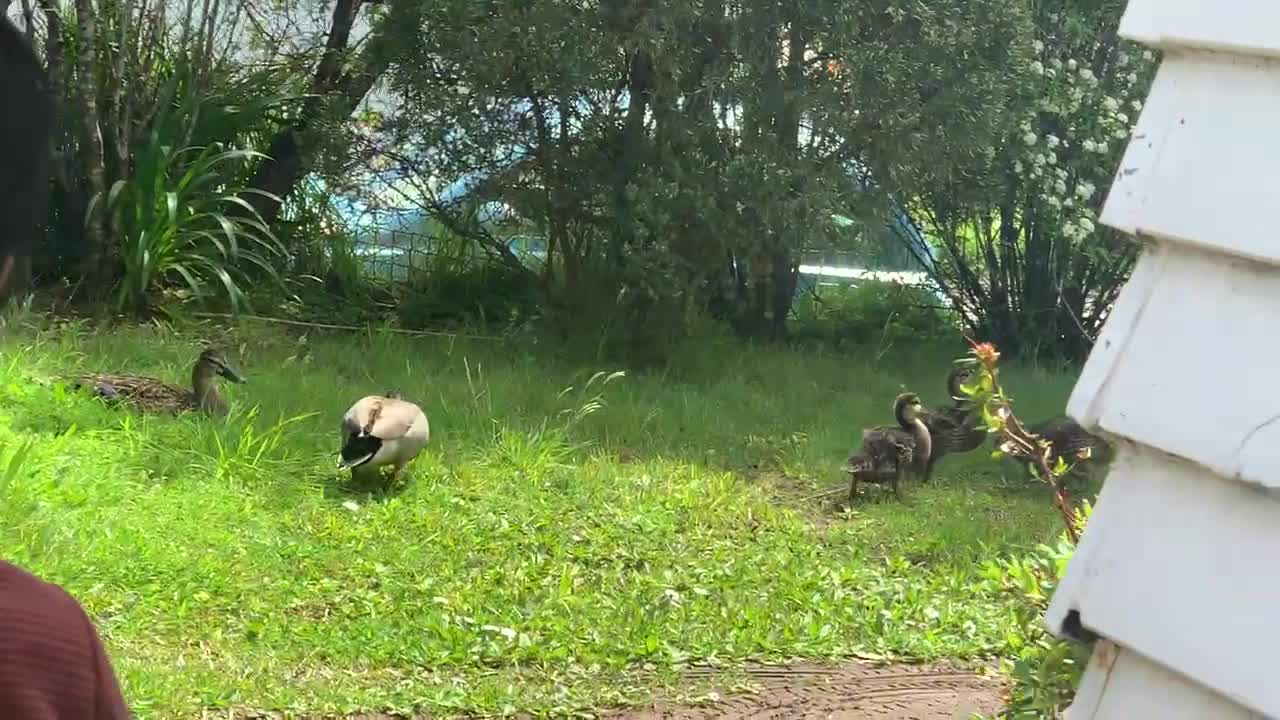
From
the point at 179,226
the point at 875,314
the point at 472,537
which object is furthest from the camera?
the point at 875,314

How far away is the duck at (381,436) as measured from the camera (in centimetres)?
551

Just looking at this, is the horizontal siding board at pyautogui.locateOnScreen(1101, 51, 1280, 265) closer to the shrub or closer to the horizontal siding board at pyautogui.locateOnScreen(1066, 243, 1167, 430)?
the horizontal siding board at pyautogui.locateOnScreen(1066, 243, 1167, 430)

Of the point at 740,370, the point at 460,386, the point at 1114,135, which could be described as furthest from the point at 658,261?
the point at 1114,135

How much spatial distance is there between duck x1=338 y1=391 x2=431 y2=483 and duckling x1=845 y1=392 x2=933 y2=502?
1905 mm

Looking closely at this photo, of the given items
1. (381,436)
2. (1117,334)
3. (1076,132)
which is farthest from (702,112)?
(1117,334)

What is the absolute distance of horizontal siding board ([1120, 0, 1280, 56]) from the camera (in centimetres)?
156

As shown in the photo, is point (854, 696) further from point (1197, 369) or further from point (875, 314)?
point (875, 314)

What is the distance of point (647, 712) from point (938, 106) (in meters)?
4.77

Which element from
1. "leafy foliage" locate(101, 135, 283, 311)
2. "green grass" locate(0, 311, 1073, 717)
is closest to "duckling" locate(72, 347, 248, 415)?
"green grass" locate(0, 311, 1073, 717)

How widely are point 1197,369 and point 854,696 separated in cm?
285

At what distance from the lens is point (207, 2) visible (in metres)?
8.63

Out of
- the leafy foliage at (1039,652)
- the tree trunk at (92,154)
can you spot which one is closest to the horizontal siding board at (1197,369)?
the leafy foliage at (1039,652)

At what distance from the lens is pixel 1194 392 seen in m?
1.63

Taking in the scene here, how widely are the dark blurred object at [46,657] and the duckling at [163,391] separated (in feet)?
16.8
